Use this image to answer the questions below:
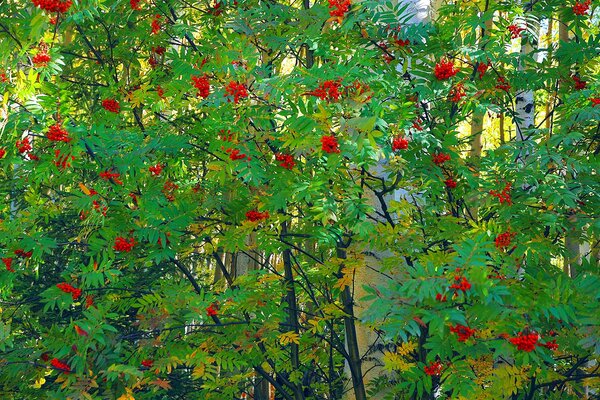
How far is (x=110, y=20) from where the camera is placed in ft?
18.5

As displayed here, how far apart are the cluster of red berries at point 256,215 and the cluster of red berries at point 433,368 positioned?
1395mm

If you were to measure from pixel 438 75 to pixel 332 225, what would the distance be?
124cm

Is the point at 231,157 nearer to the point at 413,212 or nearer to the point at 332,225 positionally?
the point at 332,225

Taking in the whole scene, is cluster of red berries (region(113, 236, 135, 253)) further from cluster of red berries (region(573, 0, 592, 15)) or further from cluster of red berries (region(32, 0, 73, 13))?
cluster of red berries (region(573, 0, 592, 15))

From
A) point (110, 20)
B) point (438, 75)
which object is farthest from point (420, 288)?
point (110, 20)

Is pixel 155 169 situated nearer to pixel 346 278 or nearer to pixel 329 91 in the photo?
pixel 346 278

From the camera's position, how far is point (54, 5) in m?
4.11

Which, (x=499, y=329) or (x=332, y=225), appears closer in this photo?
(x=499, y=329)

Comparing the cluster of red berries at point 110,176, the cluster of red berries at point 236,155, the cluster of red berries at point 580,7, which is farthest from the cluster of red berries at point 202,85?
the cluster of red berries at point 580,7

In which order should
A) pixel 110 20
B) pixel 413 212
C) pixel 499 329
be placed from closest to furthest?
pixel 499 329 → pixel 413 212 → pixel 110 20

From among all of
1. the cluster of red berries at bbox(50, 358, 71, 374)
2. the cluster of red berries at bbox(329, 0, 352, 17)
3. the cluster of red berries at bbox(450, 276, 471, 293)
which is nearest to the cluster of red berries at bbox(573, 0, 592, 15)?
the cluster of red berries at bbox(329, 0, 352, 17)

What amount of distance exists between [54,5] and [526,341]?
9.85ft

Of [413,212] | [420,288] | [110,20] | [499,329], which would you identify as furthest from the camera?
[110,20]

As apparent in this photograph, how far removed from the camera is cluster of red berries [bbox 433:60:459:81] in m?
4.31
